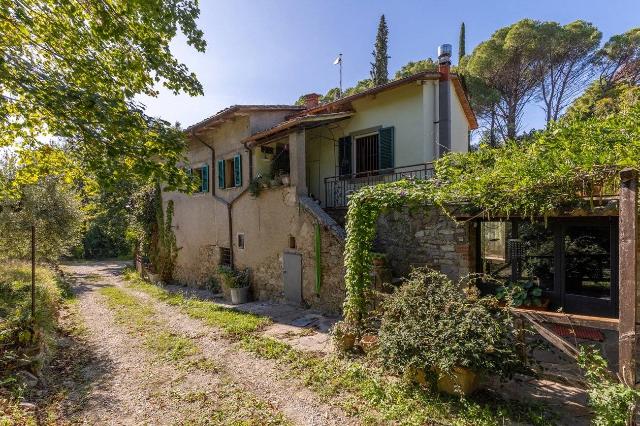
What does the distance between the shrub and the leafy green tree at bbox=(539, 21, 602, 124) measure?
694 inches

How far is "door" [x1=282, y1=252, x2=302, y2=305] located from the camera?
33.9 feet

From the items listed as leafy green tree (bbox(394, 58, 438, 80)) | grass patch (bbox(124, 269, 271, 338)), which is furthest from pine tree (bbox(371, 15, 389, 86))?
grass patch (bbox(124, 269, 271, 338))

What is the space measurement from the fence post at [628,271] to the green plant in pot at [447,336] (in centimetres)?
116

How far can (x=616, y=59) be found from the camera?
1762cm

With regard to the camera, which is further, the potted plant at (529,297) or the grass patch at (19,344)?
the potted plant at (529,297)

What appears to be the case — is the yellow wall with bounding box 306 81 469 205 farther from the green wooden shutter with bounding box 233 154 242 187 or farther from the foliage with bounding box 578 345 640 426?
the foliage with bounding box 578 345 640 426

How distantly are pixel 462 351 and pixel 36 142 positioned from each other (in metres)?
8.08

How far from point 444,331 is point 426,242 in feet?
10.4

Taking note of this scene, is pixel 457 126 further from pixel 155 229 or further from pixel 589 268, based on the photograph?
pixel 155 229

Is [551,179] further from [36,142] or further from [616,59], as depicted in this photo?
[616,59]

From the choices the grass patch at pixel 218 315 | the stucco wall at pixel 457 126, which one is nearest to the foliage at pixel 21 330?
the grass patch at pixel 218 315

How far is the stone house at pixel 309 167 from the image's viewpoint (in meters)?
9.69

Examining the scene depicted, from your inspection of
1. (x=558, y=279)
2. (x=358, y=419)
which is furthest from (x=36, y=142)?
(x=558, y=279)

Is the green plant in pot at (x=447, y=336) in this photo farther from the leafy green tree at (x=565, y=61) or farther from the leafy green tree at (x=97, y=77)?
the leafy green tree at (x=565, y=61)
